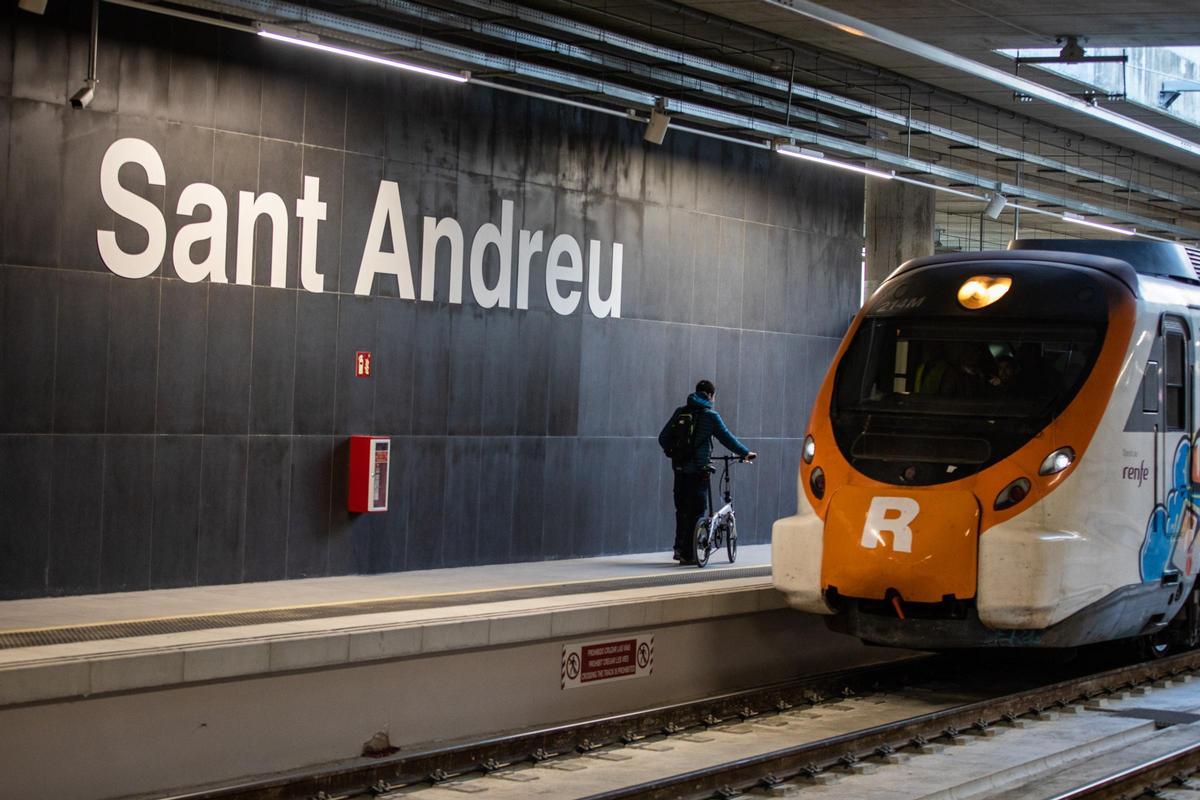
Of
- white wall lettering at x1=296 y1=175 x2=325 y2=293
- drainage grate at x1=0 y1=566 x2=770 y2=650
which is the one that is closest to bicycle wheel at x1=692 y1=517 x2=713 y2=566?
drainage grate at x1=0 y1=566 x2=770 y2=650

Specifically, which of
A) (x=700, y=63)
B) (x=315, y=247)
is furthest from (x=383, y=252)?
(x=700, y=63)

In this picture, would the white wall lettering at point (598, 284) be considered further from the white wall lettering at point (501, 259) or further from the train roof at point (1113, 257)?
the train roof at point (1113, 257)

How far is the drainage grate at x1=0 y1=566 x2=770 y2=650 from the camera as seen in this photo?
904 centimetres

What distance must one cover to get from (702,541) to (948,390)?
5.00 metres

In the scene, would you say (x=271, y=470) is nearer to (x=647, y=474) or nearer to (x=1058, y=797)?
(x=647, y=474)

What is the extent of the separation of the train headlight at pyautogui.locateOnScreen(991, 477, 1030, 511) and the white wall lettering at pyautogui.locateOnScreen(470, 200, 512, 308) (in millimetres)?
6491

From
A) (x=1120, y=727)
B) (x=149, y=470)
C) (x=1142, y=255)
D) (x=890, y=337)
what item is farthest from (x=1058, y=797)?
(x=149, y=470)

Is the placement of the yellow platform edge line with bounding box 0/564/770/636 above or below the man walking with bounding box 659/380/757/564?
below

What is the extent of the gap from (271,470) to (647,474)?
521cm

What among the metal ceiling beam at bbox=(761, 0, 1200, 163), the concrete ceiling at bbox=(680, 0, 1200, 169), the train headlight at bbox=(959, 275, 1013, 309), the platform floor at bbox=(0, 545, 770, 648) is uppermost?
the concrete ceiling at bbox=(680, 0, 1200, 169)

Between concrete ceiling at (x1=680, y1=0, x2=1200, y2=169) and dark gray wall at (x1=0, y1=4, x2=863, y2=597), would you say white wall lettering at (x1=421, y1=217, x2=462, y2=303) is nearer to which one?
dark gray wall at (x1=0, y1=4, x2=863, y2=597)

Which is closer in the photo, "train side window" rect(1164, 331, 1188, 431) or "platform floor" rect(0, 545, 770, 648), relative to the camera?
"platform floor" rect(0, 545, 770, 648)

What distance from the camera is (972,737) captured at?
10234 mm

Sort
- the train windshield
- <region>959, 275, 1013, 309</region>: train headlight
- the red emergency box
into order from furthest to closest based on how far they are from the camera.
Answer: the red emergency box < <region>959, 275, 1013, 309</region>: train headlight < the train windshield
